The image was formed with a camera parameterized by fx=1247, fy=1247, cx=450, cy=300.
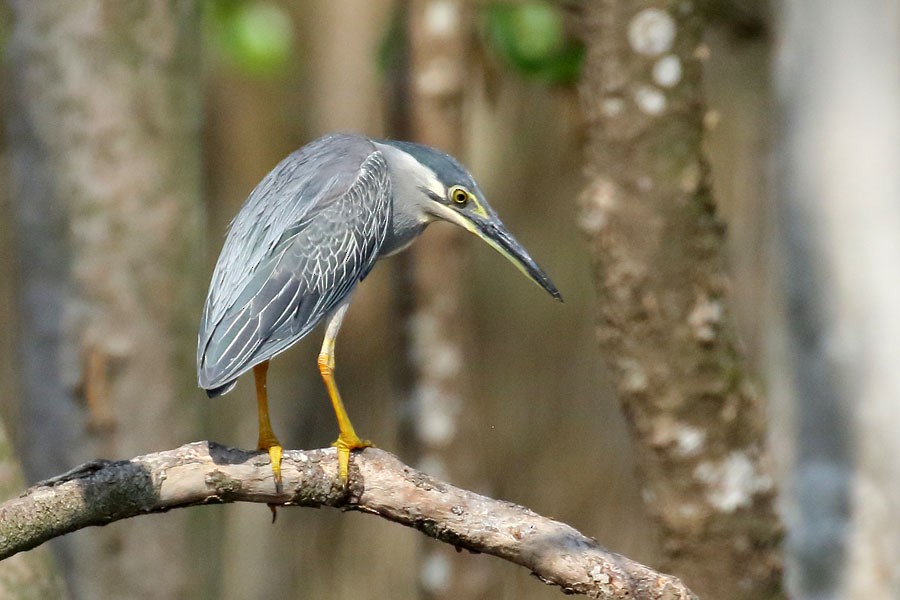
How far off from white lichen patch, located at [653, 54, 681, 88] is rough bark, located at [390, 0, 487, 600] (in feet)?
3.60

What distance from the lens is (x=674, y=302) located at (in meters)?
3.98

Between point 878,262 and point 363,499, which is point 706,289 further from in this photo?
point 363,499

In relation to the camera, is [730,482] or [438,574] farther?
[438,574]

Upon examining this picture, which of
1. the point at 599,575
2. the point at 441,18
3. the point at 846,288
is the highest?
the point at 441,18

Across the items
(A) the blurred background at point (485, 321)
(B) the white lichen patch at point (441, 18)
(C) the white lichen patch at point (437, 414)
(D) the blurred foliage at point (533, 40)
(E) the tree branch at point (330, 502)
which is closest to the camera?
(E) the tree branch at point (330, 502)

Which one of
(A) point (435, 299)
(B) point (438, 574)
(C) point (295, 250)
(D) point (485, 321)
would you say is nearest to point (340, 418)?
(C) point (295, 250)

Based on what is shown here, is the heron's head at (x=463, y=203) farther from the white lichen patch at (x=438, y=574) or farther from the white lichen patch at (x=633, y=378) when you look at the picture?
the white lichen patch at (x=438, y=574)

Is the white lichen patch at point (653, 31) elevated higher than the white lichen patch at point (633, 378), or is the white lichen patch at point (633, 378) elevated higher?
the white lichen patch at point (653, 31)

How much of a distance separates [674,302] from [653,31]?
0.86m

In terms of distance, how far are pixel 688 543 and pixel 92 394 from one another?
81.0 inches

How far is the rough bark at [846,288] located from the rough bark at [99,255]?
7.64 feet

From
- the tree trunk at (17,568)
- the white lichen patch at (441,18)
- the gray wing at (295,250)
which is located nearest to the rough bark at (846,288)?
the white lichen patch at (441,18)

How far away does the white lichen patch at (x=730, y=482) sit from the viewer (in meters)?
3.97

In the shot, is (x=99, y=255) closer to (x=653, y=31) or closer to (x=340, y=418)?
(x=340, y=418)
